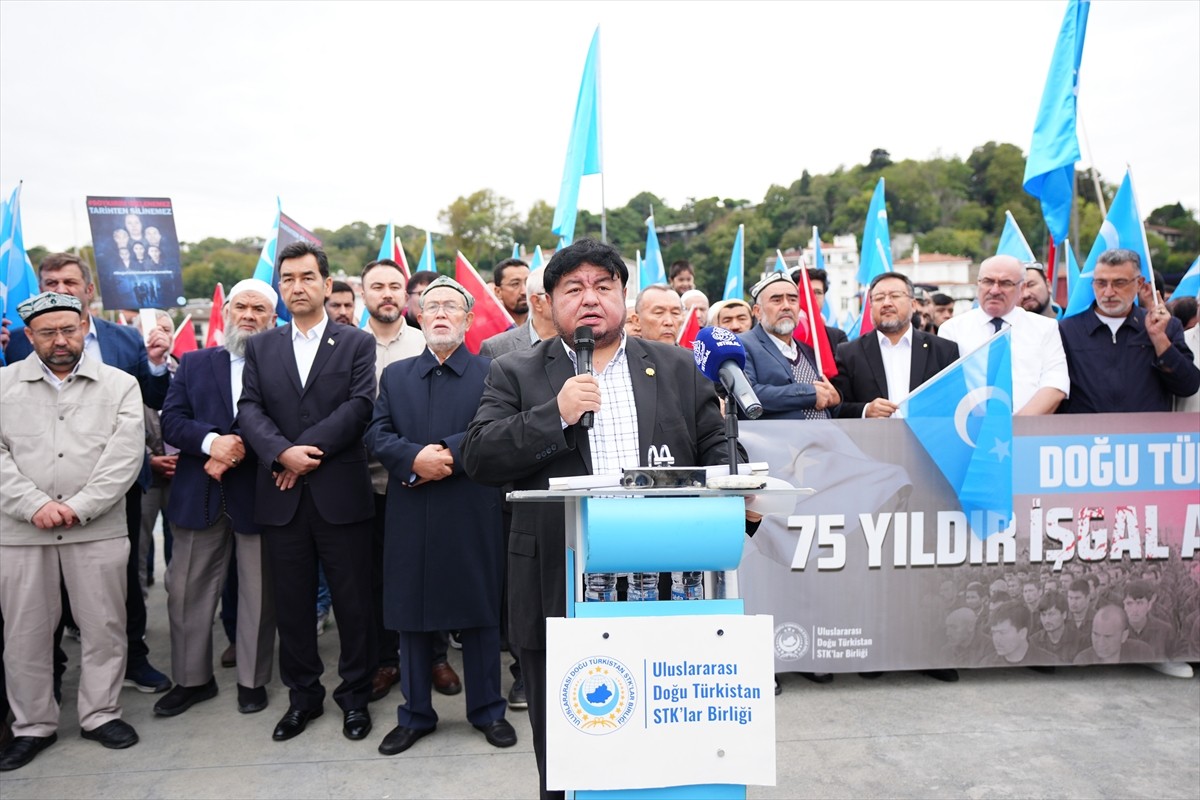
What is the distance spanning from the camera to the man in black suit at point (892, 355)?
5551mm

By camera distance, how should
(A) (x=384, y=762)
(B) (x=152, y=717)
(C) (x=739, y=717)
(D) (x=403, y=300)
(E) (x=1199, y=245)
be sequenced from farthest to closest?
(E) (x=1199, y=245), (D) (x=403, y=300), (B) (x=152, y=717), (A) (x=384, y=762), (C) (x=739, y=717)

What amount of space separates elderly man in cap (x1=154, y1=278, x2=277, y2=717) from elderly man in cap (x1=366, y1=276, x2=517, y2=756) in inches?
37.0

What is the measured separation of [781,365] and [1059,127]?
330cm

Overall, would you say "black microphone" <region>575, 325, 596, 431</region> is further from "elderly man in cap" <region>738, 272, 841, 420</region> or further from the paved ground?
"elderly man in cap" <region>738, 272, 841, 420</region>

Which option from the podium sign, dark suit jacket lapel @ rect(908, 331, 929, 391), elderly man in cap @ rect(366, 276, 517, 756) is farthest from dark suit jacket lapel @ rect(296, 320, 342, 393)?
dark suit jacket lapel @ rect(908, 331, 929, 391)

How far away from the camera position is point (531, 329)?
17.6 ft

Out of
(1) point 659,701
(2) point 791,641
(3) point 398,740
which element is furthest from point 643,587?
(2) point 791,641

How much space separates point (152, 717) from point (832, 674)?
369cm

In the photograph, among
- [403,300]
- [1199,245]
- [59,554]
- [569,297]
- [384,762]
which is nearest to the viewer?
[569,297]

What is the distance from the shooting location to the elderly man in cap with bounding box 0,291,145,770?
4.39 metres

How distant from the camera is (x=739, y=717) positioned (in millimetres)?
2166

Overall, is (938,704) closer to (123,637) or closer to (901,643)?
(901,643)

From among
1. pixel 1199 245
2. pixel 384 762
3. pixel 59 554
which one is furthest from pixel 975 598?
pixel 1199 245

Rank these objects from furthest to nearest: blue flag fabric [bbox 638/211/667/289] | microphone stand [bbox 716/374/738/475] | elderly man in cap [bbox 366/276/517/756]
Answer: blue flag fabric [bbox 638/211/667/289]
elderly man in cap [bbox 366/276/517/756]
microphone stand [bbox 716/374/738/475]
